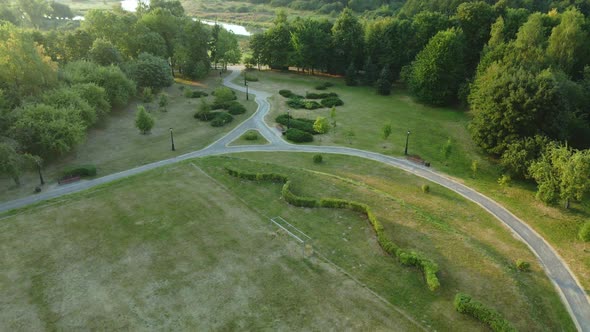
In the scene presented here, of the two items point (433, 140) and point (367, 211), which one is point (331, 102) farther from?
point (367, 211)

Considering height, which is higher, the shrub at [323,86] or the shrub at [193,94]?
the shrub at [323,86]

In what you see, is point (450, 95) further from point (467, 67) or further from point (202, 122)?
point (202, 122)

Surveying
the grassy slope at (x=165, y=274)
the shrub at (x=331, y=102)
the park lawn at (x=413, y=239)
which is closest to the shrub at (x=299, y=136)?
the park lawn at (x=413, y=239)

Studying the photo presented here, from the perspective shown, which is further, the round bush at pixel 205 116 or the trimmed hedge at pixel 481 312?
the round bush at pixel 205 116

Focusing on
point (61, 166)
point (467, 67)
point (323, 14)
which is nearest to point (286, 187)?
point (61, 166)

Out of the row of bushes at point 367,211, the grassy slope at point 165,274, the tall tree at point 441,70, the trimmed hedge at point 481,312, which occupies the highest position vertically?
the tall tree at point 441,70

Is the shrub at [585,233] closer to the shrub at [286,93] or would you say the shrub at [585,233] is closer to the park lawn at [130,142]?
the park lawn at [130,142]

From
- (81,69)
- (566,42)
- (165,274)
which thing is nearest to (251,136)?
(81,69)

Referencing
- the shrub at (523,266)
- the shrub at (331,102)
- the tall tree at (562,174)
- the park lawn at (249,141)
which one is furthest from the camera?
the shrub at (331,102)
